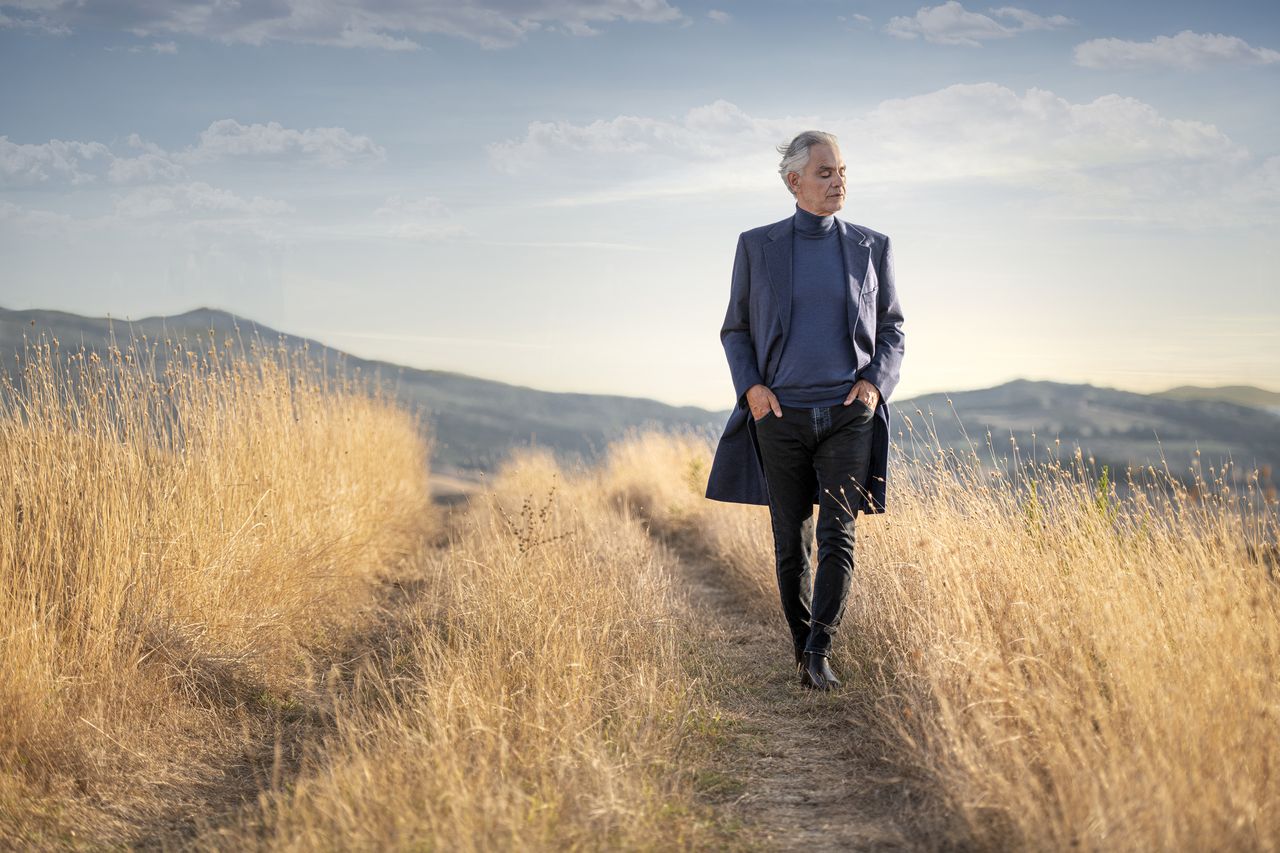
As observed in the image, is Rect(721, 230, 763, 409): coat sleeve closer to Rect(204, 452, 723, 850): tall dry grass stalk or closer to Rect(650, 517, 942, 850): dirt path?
Rect(204, 452, 723, 850): tall dry grass stalk

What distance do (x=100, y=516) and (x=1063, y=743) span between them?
13.6 feet

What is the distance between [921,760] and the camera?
3.13 meters

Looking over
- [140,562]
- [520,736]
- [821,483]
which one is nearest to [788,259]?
[821,483]

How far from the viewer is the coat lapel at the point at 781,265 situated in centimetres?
400

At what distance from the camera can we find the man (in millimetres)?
3961

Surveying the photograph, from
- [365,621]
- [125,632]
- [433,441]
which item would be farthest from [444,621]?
[433,441]

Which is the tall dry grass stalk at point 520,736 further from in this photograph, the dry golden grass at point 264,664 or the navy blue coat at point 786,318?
the navy blue coat at point 786,318

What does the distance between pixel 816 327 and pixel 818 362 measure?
0.15 meters

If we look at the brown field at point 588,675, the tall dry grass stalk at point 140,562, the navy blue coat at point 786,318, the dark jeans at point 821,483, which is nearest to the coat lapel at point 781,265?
the navy blue coat at point 786,318

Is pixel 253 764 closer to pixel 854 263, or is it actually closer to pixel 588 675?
pixel 588 675

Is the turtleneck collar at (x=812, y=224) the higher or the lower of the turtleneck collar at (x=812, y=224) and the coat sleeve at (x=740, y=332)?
the higher

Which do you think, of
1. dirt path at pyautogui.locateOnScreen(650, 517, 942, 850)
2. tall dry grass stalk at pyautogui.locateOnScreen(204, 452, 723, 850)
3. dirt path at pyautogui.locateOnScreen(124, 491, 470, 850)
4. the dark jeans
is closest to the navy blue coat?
the dark jeans

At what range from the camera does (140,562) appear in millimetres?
4473

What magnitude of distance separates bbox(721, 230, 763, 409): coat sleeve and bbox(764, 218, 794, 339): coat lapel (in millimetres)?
128
